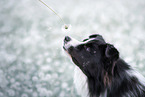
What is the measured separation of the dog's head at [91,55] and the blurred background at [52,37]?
0.84m

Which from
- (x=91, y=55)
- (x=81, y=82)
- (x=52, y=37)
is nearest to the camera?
(x=91, y=55)

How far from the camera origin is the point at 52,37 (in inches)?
188

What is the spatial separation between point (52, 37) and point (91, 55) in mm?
2363

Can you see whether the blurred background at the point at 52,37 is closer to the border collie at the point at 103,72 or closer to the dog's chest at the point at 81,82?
the dog's chest at the point at 81,82

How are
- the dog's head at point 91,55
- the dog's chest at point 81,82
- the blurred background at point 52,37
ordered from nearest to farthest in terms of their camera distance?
the dog's head at point 91,55
the dog's chest at point 81,82
the blurred background at point 52,37

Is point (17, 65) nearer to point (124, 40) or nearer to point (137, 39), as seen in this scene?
point (124, 40)

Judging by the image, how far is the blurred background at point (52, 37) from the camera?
3676mm

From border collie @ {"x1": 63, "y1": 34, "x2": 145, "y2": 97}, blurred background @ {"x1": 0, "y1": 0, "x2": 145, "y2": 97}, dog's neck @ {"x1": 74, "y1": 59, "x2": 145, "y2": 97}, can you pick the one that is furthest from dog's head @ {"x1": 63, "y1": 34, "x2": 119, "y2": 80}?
blurred background @ {"x1": 0, "y1": 0, "x2": 145, "y2": 97}

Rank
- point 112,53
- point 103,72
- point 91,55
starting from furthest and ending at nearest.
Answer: point 91,55
point 103,72
point 112,53

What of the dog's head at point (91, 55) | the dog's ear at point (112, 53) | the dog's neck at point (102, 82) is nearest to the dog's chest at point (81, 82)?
the dog's neck at point (102, 82)

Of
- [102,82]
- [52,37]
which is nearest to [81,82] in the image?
[102,82]

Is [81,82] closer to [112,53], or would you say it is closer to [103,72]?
[103,72]

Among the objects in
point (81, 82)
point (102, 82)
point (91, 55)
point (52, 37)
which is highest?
point (52, 37)

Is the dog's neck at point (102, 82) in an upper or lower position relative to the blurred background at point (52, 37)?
lower
